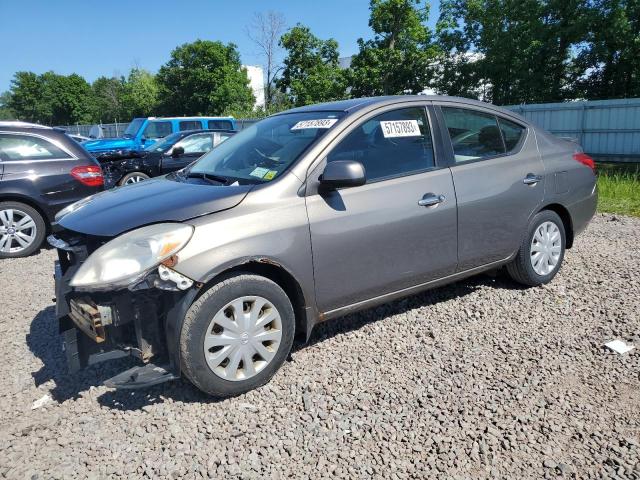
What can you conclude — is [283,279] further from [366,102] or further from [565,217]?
[565,217]

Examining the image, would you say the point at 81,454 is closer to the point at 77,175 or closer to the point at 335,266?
the point at 335,266

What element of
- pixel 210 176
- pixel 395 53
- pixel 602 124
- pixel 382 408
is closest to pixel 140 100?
pixel 395 53

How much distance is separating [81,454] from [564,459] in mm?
2375

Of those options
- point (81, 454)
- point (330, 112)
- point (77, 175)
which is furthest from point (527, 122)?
point (77, 175)

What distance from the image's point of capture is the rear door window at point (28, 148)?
6.50 m

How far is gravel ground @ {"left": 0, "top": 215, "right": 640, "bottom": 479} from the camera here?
2.46 m

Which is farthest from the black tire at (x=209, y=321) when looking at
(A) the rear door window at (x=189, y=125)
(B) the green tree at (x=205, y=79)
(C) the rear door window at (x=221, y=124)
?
(B) the green tree at (x=205, y=79)

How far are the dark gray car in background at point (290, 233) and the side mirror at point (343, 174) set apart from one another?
15 millimetres

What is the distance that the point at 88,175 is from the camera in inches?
265

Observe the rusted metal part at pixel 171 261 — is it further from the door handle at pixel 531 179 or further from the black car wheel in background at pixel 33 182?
the black car wheel in background at pixel 33 182

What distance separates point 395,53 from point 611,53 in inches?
447

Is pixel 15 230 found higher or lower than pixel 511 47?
lower

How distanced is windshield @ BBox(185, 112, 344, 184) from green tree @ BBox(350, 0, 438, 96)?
1079 inches

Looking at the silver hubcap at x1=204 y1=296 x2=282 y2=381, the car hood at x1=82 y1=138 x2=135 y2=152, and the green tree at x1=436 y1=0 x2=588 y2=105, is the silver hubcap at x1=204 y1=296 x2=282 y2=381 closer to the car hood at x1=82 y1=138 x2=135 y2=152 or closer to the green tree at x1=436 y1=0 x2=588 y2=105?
the car hood at x1=82 y1=138 x2=135 y2=152
